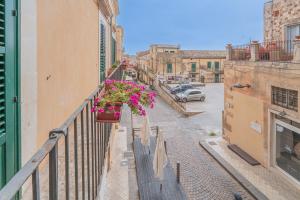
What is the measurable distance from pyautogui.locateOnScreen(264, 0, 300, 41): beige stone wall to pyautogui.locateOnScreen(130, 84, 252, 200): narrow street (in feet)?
24.7

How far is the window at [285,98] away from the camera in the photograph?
997 cm

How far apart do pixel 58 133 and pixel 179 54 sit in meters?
52.9

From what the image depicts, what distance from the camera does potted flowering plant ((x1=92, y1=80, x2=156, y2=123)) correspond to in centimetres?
368

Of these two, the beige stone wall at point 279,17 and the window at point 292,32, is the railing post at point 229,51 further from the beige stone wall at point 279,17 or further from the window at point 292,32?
the window at point 292,32

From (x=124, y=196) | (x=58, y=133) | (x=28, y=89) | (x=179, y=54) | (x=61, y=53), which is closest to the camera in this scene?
(x=58, y=133)

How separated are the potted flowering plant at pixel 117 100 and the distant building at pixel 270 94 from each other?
295 inches

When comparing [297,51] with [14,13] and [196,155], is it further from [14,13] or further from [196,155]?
[14,13]

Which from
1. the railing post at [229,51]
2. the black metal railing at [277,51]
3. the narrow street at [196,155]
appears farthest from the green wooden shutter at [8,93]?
the railing post at [229,51]

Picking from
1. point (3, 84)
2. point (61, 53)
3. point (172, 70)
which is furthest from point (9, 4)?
point (172, 70)

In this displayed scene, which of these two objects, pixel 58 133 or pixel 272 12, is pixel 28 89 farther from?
pixel 272 12

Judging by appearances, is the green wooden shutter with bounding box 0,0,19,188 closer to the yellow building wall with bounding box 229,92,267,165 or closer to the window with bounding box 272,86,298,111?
the window with bounding box 272,86,298,111

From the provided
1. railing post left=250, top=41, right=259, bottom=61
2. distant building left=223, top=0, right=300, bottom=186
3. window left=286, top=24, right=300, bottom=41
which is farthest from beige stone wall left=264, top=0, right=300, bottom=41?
railing post left=250, top=41, right=259, bottom=61

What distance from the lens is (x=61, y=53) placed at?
3.90 meters

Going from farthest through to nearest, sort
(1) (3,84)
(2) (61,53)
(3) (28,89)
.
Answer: (2) (61,53), (3) (28,89), (1) (3,84)
